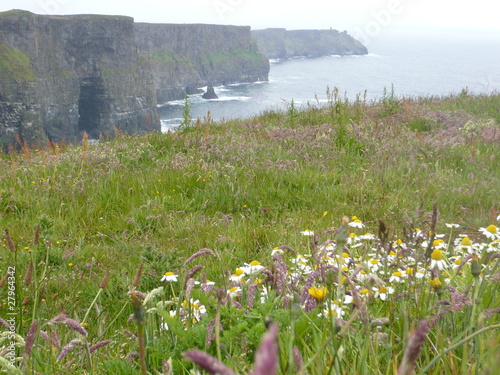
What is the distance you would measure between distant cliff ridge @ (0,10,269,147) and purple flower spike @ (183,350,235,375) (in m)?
86.7

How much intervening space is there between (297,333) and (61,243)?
350 cm

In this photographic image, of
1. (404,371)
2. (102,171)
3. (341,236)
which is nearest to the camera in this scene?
(404,371)

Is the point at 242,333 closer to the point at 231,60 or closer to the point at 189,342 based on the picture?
the point at 189,342

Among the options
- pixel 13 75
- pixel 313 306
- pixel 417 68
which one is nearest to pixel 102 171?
pixel 313 306

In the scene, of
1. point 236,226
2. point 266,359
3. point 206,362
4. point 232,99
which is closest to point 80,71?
point 232,99

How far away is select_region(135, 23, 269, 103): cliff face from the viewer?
148 m

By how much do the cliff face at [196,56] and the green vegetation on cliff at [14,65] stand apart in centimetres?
4696

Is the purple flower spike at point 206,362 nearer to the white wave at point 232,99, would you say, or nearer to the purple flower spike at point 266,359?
the purple flower spike at point 266,359

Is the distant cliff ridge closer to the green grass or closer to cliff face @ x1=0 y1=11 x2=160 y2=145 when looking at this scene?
cliff face @ x1=0 y1=11 x2=160 y2=145

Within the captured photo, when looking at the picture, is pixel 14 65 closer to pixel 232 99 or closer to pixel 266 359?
pixel 232 99

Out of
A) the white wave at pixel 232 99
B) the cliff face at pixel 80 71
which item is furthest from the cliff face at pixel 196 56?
the cliff face at pixel 80 71

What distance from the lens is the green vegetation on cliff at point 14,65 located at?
88625 mm

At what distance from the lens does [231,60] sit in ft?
563

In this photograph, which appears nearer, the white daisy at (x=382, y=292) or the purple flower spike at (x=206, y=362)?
the purple flower spike at (x=206, y=362)
